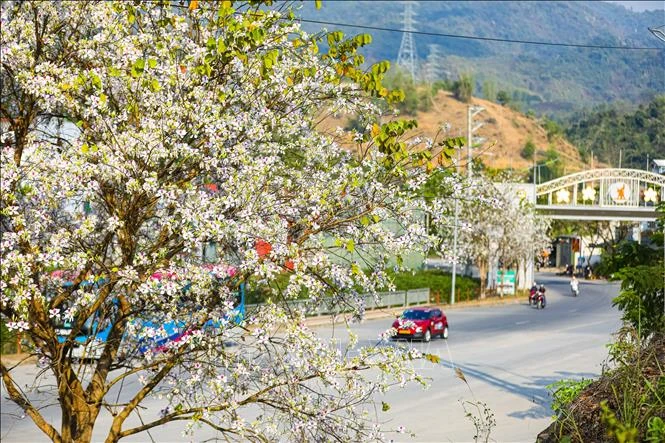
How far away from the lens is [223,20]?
8609mm

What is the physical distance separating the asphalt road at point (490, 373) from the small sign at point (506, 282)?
11083 mm

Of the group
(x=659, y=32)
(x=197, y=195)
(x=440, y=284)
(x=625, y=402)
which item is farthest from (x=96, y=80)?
(x=440, y=284)

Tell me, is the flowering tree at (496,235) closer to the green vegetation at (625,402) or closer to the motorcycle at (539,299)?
the motorcycle at (539,299)

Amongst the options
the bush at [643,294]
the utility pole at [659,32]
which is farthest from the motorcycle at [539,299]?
the utility pole at [659,32]

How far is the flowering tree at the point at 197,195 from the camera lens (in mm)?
8164

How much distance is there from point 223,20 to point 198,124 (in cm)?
87

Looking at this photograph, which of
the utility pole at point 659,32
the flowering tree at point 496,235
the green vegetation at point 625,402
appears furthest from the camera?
the flowering tree at point 496,235

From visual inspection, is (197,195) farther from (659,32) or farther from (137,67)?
(659,32)

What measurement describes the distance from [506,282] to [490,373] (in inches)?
1594

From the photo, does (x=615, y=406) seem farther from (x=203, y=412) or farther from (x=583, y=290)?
(x=583, y=290)

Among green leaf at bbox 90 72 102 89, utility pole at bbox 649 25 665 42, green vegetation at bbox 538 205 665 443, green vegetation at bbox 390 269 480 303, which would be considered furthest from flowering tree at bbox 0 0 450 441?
green vegetation at bbox 390 269 480 303

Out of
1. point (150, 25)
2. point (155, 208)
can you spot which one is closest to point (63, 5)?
point (150, 25)

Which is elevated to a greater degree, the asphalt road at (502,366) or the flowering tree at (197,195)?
the flowering tree at (197,195)

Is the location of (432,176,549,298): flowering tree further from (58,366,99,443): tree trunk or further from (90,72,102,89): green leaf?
(90,72,102,89): green leaf
